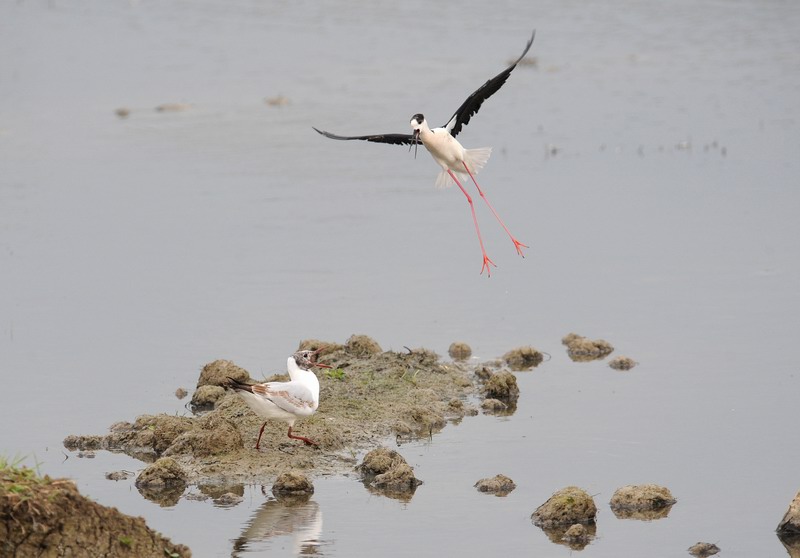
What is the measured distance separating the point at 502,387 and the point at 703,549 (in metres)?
3.98

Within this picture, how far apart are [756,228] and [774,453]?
26.4ft

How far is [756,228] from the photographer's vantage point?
2053cm

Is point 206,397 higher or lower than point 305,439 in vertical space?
lower

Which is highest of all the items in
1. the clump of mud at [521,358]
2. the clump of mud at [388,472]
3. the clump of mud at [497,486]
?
the clump of mud at [521,358]

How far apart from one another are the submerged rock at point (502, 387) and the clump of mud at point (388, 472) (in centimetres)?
214

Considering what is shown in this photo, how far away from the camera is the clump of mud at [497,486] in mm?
12047

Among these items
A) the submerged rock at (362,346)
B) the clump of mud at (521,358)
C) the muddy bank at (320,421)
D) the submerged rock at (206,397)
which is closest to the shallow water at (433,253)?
the clump of mud at (521,358)

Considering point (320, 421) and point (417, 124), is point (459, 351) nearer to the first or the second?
point (320, 421)

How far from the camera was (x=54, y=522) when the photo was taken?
9.24 metres

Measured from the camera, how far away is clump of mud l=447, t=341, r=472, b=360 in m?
15.5

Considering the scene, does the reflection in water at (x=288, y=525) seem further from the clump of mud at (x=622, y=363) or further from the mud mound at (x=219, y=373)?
the clump of mud at (x=622, y=363)

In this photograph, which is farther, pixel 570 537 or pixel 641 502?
pixel 641 502

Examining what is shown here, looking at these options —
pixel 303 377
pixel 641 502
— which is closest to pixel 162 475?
pixel 303 377

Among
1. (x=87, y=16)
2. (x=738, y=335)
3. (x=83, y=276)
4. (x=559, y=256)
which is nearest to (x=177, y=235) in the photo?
(x=83, y=276)
